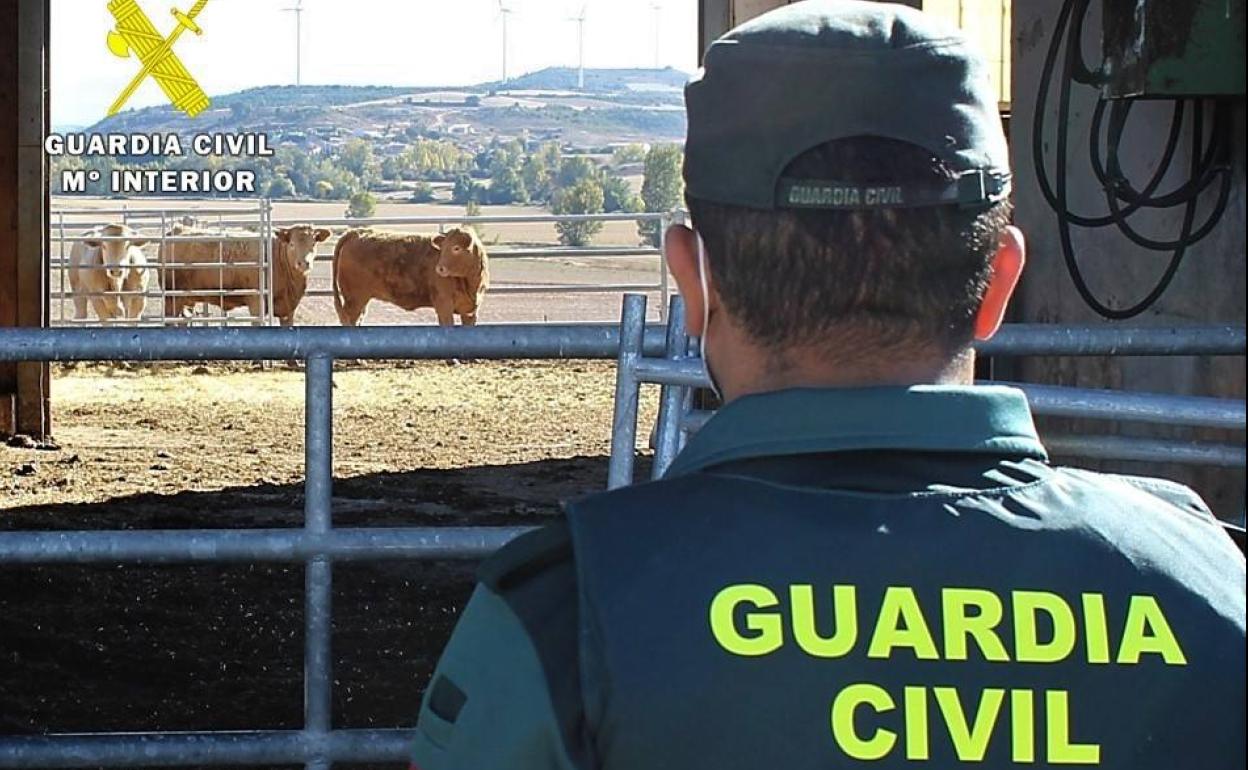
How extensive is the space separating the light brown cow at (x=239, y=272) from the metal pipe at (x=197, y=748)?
1647 cm

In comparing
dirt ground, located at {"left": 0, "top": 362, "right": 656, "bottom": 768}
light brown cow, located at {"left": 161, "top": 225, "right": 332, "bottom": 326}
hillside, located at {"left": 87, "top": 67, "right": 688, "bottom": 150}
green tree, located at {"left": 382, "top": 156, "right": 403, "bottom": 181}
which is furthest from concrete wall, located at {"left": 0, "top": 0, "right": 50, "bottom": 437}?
hillside, located at {"left": 87, "top": 67, "right": 688, "bottom": 150}

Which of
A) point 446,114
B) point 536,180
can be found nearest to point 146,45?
point 536,180

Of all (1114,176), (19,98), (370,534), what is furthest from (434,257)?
(370,534)

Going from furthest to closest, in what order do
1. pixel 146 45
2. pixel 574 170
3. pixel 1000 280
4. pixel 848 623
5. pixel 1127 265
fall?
pixel 574 170, pixel 146 45, pixel 1127 265, pixel 1000 280, pixel 848 623

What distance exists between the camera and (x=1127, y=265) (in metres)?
5.88

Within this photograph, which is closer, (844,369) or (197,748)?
(844,369)

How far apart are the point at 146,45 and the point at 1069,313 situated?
4640cm

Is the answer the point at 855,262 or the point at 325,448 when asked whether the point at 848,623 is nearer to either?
the point at 855,262

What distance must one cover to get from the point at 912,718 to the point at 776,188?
34 cm

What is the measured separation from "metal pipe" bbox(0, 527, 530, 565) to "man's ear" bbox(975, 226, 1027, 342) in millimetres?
1564

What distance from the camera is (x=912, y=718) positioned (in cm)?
114

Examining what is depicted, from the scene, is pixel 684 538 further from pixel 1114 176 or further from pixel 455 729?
pixel 1114 176

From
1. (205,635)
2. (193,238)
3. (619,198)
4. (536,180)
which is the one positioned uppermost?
(536,180)

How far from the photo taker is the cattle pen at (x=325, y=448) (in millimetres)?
2762
